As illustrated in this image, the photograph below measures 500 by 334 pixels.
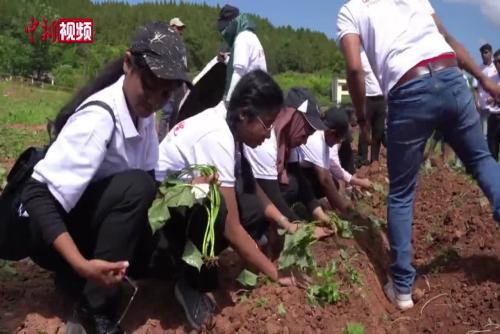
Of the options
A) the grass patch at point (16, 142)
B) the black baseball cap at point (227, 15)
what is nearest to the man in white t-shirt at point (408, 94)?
the black baseball cap at point (227, 15)

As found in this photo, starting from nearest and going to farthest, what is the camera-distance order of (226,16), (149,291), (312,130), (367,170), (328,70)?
(149,291), (312,130), (226,16), (367,170), (328,70)

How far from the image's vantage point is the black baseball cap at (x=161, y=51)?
7.45 ft

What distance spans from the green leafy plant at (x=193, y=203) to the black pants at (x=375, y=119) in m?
3.86

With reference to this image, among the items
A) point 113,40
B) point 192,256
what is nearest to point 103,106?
point 192,256

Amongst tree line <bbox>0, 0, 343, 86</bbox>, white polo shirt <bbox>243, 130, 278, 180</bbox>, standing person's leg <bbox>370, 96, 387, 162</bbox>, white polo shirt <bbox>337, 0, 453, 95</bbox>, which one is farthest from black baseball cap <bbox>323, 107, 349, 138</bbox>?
tree line <bbox>0, 0, 343, 86</bbox>

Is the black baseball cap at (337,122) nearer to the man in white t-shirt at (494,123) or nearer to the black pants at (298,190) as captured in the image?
the black pants at (298,190)

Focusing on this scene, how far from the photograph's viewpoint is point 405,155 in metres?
3.03

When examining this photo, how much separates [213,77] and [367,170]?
9.04 feet

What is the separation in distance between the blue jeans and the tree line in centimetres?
4235

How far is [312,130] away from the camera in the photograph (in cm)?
363

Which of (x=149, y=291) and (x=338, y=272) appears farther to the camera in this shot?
(x=338, y=272)

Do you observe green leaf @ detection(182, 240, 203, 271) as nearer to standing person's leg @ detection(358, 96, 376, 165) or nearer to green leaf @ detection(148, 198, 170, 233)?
green leaf @ detection(148, 198, 170, 233)

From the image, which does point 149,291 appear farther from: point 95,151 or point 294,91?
point 294,91

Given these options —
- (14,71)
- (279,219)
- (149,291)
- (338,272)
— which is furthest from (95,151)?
(14,71)
